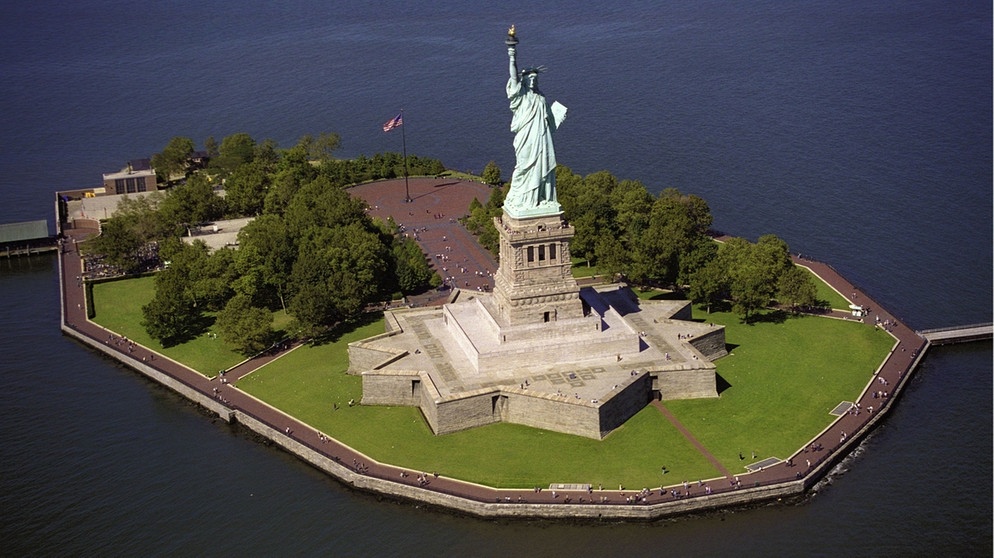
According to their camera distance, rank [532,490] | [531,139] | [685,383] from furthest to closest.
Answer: [685,383], [531,139], [532,490]

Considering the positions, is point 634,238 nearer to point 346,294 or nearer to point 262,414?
point 346,294

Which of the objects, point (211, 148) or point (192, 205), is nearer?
point (192, 205)

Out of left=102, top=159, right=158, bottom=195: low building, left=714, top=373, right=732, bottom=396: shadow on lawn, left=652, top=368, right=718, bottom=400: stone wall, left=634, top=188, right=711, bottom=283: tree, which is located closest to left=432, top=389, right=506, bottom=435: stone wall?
left=652, top=368, right=718, bottom=400: stone wall

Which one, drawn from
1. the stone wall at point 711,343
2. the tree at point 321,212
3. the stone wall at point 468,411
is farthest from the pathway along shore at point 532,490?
the tree at point 321,212

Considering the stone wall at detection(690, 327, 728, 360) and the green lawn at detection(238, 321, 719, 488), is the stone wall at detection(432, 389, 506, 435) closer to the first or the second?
the green lawn at detection(238, 321, 719, 488)

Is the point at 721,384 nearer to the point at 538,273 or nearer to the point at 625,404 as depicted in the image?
the point at 625,404

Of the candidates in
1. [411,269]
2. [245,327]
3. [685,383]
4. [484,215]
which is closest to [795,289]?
[685,383]
